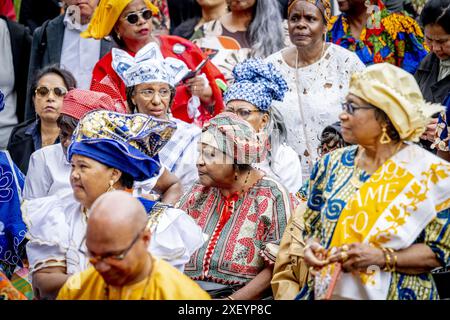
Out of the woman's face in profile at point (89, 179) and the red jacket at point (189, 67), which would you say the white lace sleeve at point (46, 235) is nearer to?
the woman's face in profile at point (89, 179)

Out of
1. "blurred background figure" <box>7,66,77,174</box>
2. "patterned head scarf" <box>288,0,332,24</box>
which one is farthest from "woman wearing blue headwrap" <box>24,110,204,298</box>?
"patterned head scarf" <box>288,0,332,24</box>

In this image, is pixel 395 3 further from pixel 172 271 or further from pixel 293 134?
pixel 172 271

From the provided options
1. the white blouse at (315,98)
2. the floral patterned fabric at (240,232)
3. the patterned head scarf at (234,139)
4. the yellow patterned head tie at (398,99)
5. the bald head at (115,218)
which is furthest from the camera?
the white blouse at (315,98)

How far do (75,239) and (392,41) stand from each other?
383 centimetres

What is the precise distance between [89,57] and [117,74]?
934 millimetres

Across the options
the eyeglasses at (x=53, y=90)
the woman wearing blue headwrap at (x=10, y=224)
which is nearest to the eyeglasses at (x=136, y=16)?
the eyeglasses at (x=53, y=90)

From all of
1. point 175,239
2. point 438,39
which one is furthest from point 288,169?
point 175,239

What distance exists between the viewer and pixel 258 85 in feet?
22.9

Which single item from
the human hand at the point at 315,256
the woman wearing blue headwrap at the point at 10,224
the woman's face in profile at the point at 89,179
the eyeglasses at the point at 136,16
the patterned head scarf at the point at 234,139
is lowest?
the woman wearing blue headwrap at the point at 10,224

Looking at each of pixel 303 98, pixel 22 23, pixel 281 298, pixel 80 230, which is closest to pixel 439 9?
pixel 303 98

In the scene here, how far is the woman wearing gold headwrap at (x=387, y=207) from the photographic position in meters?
4.69

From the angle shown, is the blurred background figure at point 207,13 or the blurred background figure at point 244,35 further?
the blurred background figure at point 207,13

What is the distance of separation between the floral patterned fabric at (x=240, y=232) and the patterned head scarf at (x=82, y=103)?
3.75 feet

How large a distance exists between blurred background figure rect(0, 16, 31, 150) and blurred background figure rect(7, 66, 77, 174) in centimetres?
112
